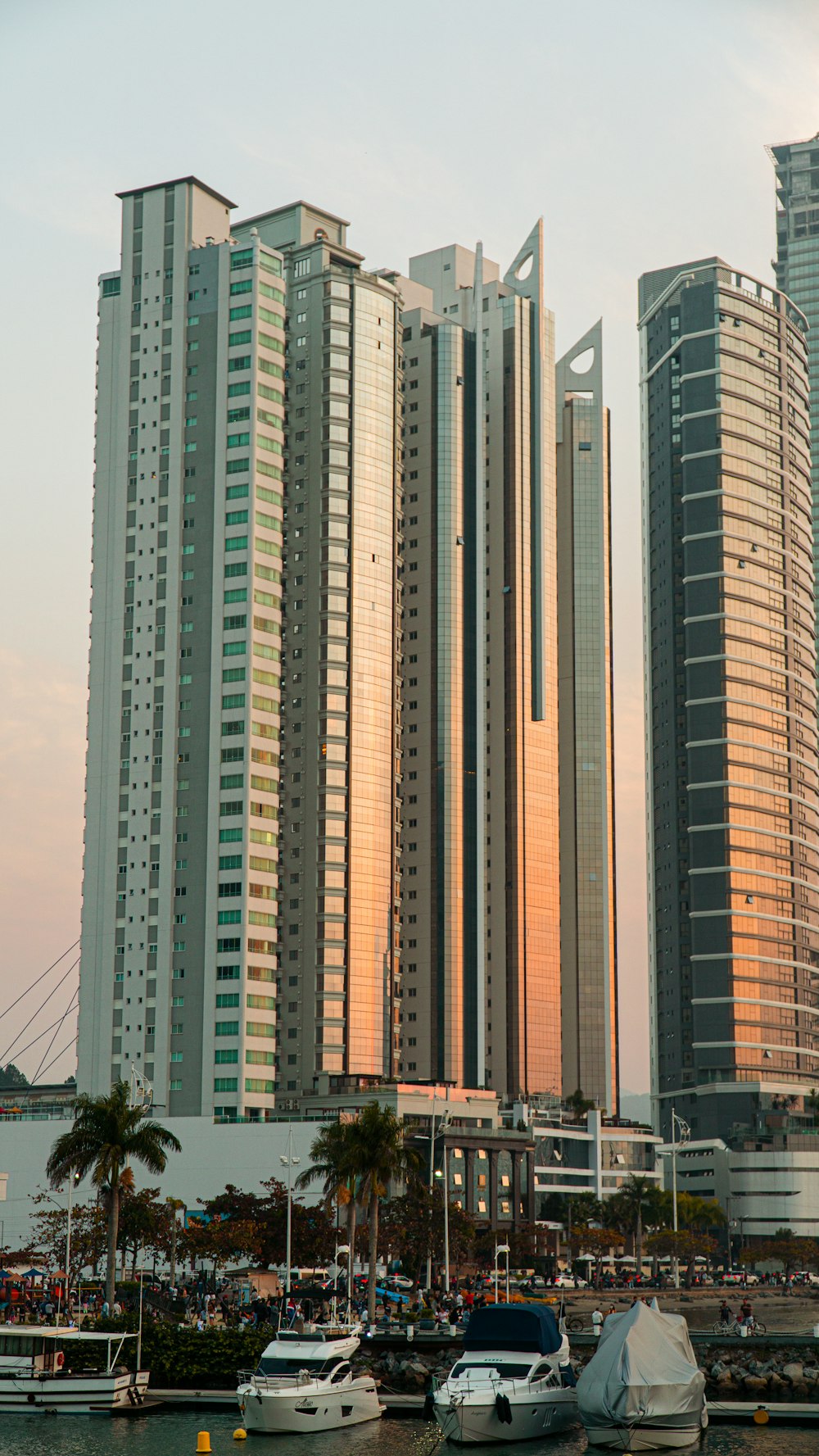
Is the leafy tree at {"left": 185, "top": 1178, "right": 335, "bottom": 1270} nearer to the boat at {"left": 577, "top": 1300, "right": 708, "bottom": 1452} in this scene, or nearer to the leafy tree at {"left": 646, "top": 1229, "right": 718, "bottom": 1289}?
the leafy tree at {"left": 646, "top": 1229, "right": 718, "bottom": 1289}

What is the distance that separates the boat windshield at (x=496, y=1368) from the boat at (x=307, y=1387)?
637 cm

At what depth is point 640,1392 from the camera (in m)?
64.4

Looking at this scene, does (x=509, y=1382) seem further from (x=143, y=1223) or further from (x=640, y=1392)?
(x=143, y=1223)

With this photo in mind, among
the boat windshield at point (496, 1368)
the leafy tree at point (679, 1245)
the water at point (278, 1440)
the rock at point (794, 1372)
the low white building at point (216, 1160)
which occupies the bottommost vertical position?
the leafy tree at point (679, 1245)

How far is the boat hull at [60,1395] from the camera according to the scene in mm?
74062

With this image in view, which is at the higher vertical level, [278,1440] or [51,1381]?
[51,1381]

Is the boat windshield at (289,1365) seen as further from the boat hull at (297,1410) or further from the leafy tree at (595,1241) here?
the leafy tree at (595,1241)

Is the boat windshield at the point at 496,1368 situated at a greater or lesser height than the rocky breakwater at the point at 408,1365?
greater

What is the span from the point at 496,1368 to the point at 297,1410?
874cm

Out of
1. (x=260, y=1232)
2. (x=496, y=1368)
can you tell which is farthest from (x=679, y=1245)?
(x=496, y=1368)

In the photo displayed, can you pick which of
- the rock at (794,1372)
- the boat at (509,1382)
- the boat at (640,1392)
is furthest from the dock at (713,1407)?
the boat at (640,1392)

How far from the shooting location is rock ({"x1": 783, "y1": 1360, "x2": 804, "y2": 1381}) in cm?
7788

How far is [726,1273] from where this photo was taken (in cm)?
18038

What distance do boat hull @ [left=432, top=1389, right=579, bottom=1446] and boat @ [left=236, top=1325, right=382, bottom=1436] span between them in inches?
225
